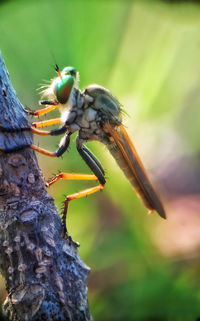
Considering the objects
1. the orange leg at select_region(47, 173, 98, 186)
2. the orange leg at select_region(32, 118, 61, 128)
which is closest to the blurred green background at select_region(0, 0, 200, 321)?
the orange leg at select_region(32, 118, 61, 128)

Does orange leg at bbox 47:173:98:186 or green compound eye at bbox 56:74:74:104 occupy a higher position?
green compound eye at bbox 56:74:74:104

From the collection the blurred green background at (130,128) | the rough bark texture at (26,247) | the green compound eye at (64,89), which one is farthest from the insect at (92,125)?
the rough bark texture at (26,247)

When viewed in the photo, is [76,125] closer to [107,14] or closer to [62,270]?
[62,270]

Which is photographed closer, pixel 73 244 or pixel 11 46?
pixel 73 244

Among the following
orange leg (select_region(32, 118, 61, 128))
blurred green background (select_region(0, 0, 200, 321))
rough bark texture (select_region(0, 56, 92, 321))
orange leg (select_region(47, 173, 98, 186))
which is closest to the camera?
rough bark texture (select_region(0, 56, 92, 321))

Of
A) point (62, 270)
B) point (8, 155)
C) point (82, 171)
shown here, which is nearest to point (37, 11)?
point (82, 171)

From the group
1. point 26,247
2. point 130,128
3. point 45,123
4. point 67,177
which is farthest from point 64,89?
point 130,128

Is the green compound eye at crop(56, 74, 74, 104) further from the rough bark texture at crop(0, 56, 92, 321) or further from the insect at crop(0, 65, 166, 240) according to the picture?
the rough bark texture at crop(0, 56, 92, 321)
